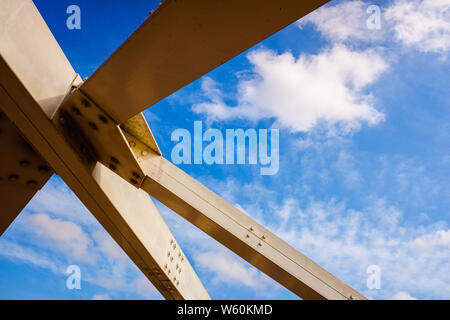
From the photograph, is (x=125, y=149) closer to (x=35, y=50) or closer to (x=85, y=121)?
(x=85, y=121)

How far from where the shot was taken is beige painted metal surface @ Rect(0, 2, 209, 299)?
2.24 m

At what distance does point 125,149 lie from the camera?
2736 millimetres

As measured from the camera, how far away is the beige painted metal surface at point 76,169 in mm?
2236

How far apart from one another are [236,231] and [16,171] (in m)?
2.42

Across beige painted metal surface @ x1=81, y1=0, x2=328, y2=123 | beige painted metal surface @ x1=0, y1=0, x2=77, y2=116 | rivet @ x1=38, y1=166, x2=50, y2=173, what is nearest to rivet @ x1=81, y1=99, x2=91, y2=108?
beige painted metal surface @ x1=81, y1=0, x2=328, y2=123

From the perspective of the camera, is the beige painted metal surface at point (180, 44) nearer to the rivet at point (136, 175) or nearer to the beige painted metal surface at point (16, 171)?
the rivet at point (136, 175)

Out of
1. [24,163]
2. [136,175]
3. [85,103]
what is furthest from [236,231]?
[24,163]

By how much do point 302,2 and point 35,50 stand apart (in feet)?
6.42

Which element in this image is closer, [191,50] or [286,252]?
[191,50]

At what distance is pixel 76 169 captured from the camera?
9.62ft

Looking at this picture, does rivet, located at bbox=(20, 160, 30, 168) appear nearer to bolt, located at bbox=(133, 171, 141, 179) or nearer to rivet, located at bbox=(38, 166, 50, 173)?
rivet, located at bbox=(38, 166, 50, 173)
